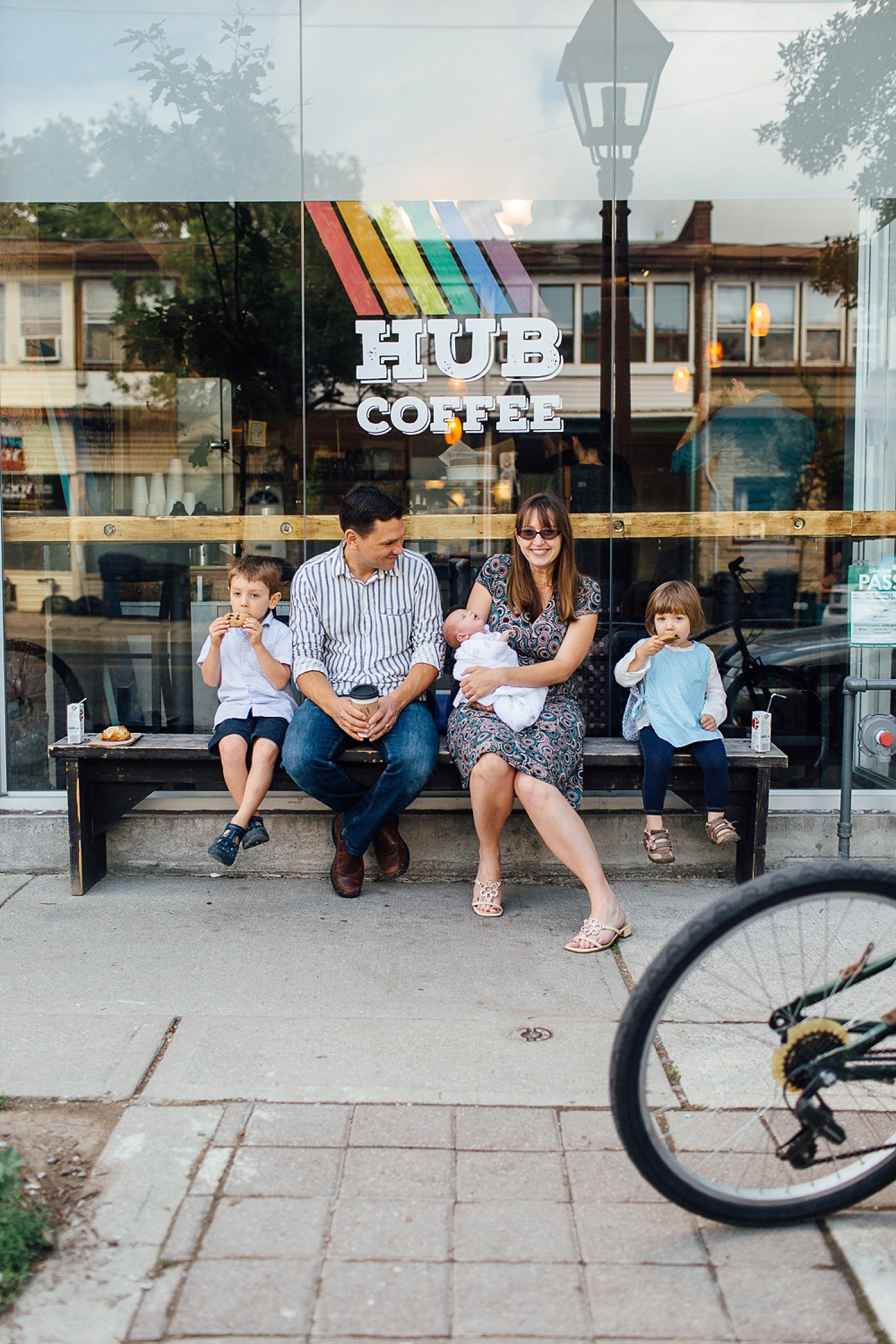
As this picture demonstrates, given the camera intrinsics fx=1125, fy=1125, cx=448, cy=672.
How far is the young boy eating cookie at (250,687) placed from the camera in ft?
13.8

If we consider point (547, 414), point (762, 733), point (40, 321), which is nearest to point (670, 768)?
point (762, 733)

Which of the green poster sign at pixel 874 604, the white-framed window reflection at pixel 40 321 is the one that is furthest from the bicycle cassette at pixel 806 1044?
the white-framed window reflection at pixel 40 321

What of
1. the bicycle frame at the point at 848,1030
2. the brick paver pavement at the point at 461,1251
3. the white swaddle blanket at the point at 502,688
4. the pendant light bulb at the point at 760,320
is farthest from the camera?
the pendant light bulb at the point at 760,320

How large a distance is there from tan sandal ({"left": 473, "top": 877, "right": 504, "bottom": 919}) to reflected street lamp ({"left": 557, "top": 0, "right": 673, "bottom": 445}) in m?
2.71

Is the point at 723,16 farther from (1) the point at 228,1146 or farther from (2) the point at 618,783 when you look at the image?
(1) the point at 228,1146

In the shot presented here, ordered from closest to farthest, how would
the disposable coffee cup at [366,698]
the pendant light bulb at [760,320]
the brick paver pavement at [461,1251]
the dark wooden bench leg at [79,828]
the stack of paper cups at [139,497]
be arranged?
1. the brick paver pavement at [461,1251]
2. the disposable coffee cup at [366,698]
3. the dark wooden bench leg at [79,828]
4. the pendant light bulb at [760,320]
5. the stack of paper cups at [139,497]

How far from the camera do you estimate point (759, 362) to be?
499 centimetres

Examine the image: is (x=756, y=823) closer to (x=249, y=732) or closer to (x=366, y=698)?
(x=366, y=698)

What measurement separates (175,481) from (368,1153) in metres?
3.33

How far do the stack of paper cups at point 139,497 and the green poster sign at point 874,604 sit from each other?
3179 millimetres

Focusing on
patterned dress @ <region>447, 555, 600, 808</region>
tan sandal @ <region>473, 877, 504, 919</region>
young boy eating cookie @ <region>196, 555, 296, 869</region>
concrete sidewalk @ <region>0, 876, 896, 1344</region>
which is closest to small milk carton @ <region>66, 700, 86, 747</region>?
young boy eating cookie @ <region>196, 555, 296, 869</region>

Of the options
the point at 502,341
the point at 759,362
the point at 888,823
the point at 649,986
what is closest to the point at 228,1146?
the point at 649,986

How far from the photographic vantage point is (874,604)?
4.98m

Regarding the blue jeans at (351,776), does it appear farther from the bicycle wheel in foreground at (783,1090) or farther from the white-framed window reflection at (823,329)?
the white-framed window reflection at (823,329)
